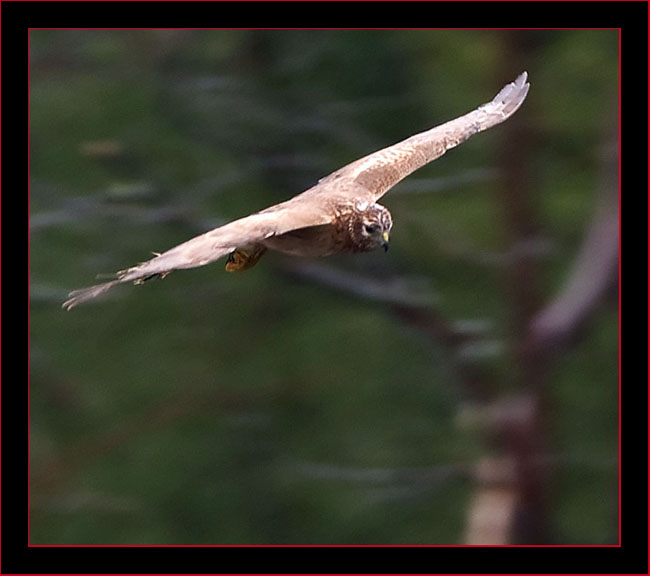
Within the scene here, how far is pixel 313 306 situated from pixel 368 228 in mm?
5301

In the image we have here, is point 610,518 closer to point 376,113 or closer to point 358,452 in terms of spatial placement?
point 358,452

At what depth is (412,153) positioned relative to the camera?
5465mm

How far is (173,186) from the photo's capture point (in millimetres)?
8609

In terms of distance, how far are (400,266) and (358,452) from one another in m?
1.89

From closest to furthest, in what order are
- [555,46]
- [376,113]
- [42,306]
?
[42,306] → [376,113] → [555,46]

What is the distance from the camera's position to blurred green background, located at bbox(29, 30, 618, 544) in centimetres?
835

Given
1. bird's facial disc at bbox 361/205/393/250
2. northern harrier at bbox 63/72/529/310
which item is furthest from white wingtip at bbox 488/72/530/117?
bird's facial disc at bbox 361/205/393/250

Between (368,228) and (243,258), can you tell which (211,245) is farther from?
(368,228)

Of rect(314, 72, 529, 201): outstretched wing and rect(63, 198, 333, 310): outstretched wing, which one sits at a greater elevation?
rect(314, 72, 529, 201): outstretched wing

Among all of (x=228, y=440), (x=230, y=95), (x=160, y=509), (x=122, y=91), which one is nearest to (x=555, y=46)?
(x=230, y=95)

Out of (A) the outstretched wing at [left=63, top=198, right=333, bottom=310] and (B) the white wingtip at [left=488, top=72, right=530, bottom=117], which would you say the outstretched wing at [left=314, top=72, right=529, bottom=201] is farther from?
(A) the outstretched wing at [left=63, top=198, right=333, bottom=310]

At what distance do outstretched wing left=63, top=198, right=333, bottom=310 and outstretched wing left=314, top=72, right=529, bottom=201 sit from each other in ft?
2.38

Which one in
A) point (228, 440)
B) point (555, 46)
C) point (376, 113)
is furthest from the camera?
point (228, 440)

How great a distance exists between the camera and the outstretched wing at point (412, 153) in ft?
17.2
